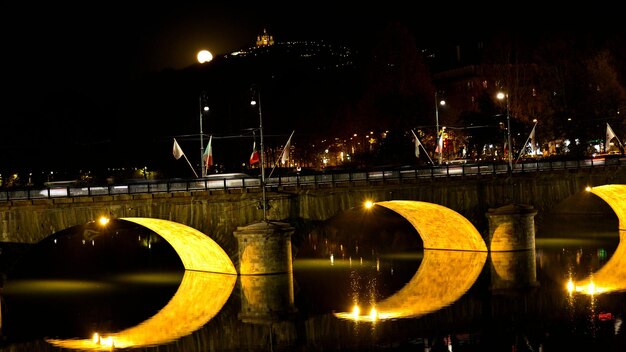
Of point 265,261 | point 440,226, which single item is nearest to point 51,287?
point 265,261

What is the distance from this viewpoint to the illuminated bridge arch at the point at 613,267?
49356 mm

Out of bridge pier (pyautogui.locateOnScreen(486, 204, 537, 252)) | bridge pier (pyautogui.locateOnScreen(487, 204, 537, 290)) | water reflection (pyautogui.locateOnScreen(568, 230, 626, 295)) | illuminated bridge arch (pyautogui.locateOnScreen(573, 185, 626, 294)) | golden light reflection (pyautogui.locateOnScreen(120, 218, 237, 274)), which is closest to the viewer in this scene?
water reflection (pyautogui.locateOnScreen(568, 230, 626, 295))

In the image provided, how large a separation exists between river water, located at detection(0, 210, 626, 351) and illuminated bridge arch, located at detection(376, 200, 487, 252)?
2.81 feet

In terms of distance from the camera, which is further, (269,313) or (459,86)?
(459,86)

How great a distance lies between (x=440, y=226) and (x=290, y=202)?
570 inches

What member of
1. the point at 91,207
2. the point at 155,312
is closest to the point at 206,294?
the point at 155,312

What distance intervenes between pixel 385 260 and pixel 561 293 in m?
16.8

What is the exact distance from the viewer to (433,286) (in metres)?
51.4

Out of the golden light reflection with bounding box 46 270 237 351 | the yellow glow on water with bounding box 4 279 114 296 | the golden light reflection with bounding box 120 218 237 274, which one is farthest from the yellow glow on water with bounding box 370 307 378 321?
the yellow glow on water with bounding box 4 279 114 296

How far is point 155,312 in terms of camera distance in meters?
46.4

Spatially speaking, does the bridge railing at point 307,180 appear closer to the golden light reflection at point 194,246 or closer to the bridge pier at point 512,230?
the golden light reflection at point 194,246

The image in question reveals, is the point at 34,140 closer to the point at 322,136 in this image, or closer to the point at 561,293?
the point at 322,136

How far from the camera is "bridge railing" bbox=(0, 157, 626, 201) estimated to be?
47.6 metres

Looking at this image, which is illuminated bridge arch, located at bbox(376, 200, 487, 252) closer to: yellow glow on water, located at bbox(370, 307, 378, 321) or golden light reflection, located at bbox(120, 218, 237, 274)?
golden light reflection, located at bbox(120, 218, 237, 274)
